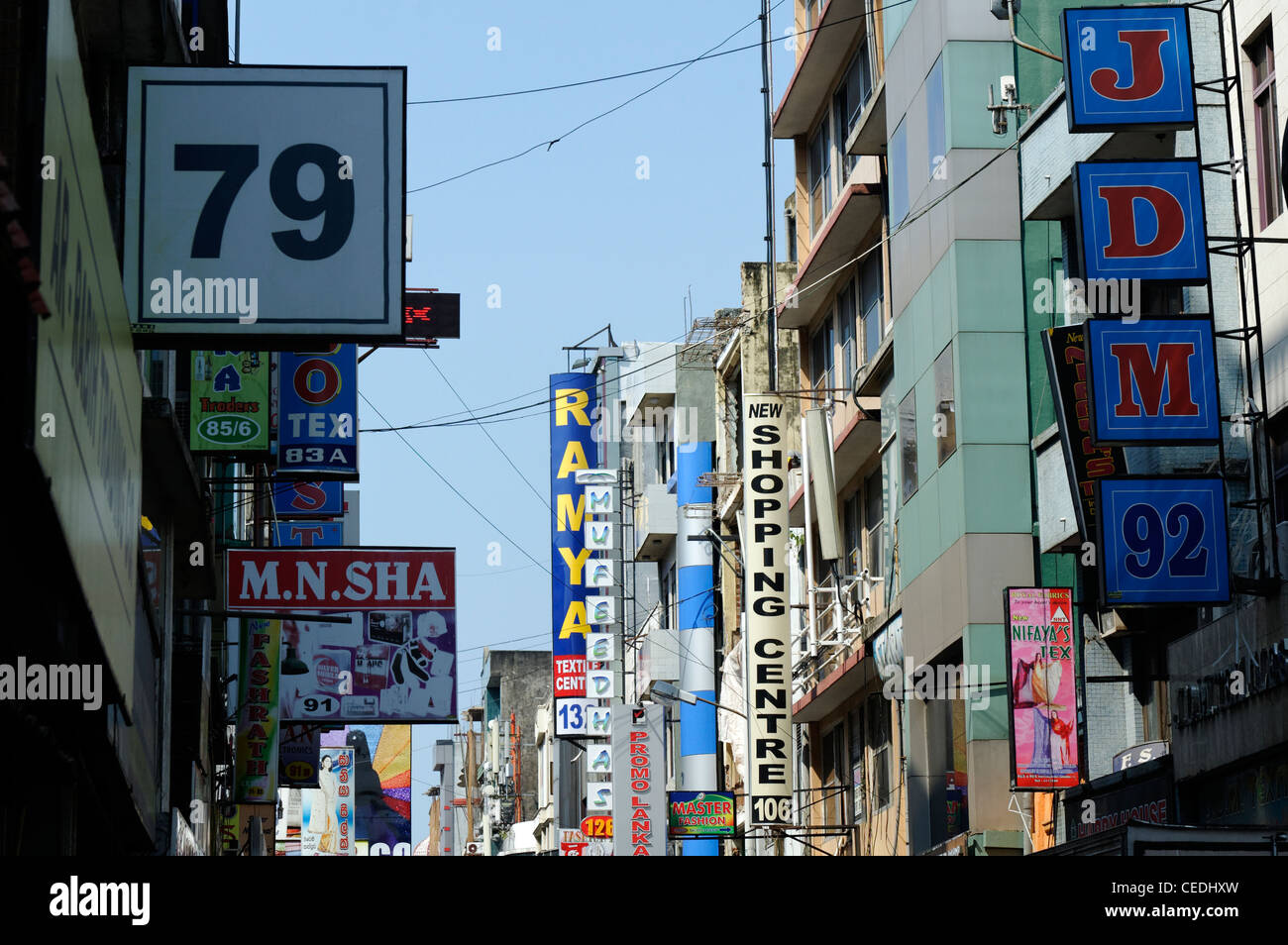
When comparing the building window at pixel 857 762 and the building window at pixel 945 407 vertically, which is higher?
the building window at pixel 945 407

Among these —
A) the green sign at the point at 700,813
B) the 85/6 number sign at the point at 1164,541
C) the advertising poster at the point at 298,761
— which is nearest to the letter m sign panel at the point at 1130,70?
the 85/6 number sign at the point at 1164,541

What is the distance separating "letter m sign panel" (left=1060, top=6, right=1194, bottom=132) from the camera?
19797mm

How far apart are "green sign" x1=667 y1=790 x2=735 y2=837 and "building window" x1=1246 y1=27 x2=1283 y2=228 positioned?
26.8 m

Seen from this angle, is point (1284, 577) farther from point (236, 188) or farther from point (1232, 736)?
point (236, 188)

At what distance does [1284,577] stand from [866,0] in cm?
1831

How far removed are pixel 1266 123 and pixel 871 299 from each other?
1547cm

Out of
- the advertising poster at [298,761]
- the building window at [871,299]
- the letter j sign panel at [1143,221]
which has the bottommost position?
the advertising poster at [298,761]

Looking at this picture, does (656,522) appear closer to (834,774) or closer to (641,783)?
(641,783)

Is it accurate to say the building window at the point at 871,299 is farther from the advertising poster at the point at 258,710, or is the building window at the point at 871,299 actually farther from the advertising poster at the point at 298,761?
the advertising poster at the point at 298,761

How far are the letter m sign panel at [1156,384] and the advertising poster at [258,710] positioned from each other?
13.6 meters

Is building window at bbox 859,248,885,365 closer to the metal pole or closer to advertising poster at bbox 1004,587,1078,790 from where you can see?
the metal pole

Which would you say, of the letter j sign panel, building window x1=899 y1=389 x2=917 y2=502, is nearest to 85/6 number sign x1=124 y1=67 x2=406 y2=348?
the letter j sign panel

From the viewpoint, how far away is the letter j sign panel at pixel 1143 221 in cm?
1923

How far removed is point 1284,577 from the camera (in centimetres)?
1800
